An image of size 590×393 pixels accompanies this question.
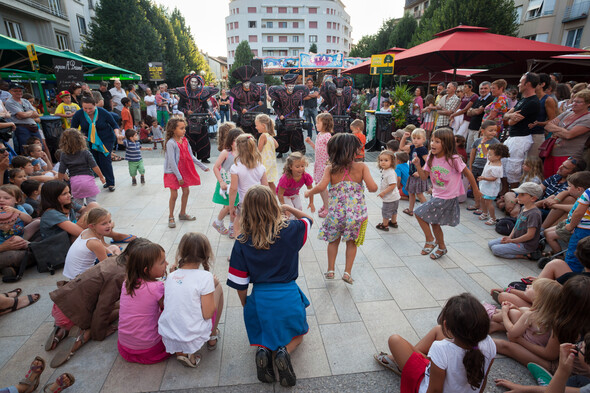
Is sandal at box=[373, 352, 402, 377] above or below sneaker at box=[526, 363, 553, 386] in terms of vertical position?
below

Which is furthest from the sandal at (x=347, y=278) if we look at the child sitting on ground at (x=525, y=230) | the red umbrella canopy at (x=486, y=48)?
the red umbrella canopy at (x=486, y=48)

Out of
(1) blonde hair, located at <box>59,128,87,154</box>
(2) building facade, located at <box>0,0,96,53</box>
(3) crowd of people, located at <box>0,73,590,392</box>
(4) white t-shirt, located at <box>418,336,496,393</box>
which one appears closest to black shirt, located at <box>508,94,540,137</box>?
(3) crowd of people, located at <box>0,73,590,392</box>

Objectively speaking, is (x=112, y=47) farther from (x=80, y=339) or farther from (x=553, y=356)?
(x=553, y=356)

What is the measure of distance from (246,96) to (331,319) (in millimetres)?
7339

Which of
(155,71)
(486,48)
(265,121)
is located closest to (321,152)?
(265,121)

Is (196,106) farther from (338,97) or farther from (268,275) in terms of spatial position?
(268,275)

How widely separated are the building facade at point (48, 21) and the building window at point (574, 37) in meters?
34.3

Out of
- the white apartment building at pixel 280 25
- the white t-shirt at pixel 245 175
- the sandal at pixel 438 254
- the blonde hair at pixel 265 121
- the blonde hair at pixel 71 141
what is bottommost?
the sandal at pixel 438 254

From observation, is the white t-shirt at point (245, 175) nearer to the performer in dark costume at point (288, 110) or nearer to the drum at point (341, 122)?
the performer in dark costume at point (288, 110)

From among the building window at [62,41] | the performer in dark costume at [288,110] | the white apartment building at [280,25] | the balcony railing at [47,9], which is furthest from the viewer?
the white apartment building at [280,25]

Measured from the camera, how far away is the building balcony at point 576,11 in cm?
1939

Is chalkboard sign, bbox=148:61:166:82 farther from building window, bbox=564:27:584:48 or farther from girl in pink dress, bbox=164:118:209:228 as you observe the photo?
building window, bbox=564:27:584:48

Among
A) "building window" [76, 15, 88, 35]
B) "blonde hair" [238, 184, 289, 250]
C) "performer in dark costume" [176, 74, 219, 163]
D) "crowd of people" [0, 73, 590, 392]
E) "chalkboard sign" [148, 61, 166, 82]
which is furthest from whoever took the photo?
"building window" [76, 15, 88, 35]

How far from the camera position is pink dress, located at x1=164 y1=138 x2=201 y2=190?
16.3 feet
